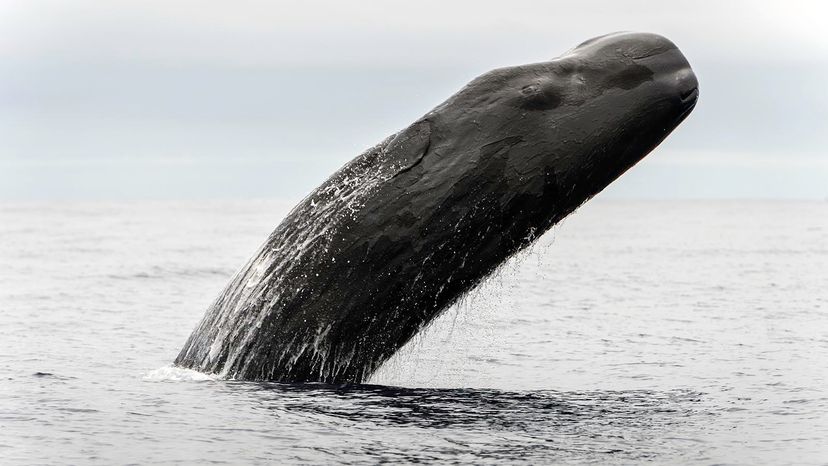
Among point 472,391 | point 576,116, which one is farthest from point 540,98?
point 472,391

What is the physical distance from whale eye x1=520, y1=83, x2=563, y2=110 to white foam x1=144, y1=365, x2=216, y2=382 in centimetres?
415

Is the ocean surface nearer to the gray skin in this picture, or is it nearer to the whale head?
the gray skin

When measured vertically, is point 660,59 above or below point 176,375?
above

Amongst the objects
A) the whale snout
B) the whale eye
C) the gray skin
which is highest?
the whale snout

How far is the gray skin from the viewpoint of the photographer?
10523 millimetres

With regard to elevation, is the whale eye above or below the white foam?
above

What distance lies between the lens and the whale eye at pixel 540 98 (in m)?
10.6

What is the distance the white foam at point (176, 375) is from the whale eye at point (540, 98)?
415cm

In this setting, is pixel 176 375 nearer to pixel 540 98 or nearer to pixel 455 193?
pixel 455 193

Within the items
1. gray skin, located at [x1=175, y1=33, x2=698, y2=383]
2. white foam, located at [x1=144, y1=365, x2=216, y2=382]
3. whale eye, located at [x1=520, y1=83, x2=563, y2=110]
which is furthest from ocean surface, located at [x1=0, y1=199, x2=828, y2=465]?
whale eye, located at [x1=520, y1=83, x2=563, y2=110]

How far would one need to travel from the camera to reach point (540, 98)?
34.8 feet

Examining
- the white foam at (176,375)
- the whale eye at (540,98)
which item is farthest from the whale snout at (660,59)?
the white foam at (176,375)

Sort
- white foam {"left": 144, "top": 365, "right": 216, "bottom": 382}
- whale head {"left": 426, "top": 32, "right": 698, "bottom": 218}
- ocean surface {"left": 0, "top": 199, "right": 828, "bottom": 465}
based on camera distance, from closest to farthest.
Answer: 1. ocean surface {"left": 0, "top": 199, "right": 828, "bottom": 465}
2. whale head {"left": 426, "top": 32, "right": 698, "bottom": 218}
3. white foam {"left": 144, "top": 365, "right": 216, "bottom": 382}

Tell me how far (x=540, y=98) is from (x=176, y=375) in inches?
189
